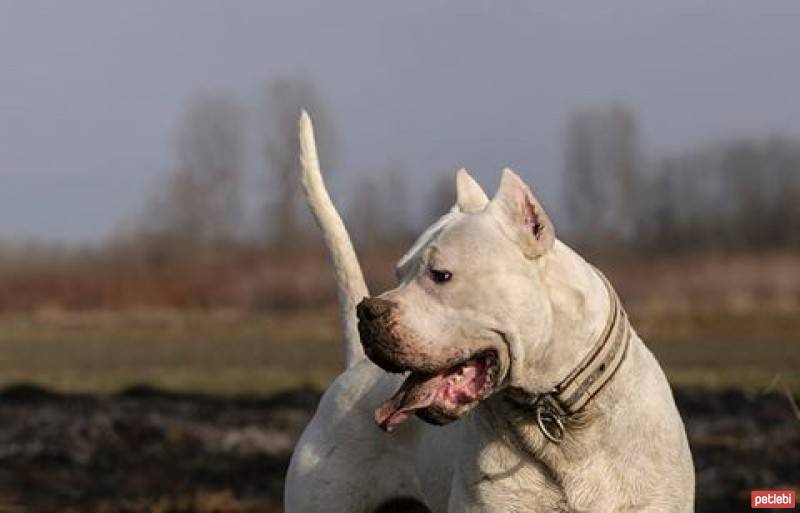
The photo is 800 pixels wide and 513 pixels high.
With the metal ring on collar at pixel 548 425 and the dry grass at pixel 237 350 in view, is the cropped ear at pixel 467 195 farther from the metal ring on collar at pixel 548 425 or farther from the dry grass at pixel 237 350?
the dry grass at pixel 237 350

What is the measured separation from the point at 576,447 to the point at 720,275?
30.0 meters

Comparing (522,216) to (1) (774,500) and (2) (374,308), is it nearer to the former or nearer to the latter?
(2) (374,308)

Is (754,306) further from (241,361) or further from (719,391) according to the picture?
(719,391)

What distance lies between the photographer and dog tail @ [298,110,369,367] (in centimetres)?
694

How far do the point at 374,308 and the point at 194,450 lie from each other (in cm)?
943

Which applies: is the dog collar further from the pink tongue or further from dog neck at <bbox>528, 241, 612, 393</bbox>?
the pink tongue

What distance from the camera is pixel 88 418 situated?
53.1 ft

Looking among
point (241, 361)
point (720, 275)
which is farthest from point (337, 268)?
point (720, 275)

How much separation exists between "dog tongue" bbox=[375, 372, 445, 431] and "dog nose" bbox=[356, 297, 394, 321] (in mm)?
307

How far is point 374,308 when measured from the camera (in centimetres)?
514

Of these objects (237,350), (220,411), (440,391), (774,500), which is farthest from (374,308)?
(237,350)

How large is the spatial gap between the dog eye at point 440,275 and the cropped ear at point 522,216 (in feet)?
0.81

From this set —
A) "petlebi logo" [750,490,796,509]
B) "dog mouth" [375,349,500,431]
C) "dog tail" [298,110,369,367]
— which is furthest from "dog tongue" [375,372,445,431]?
"petlebi logo" [750,490,796,509]

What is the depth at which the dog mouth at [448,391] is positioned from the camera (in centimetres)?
528
